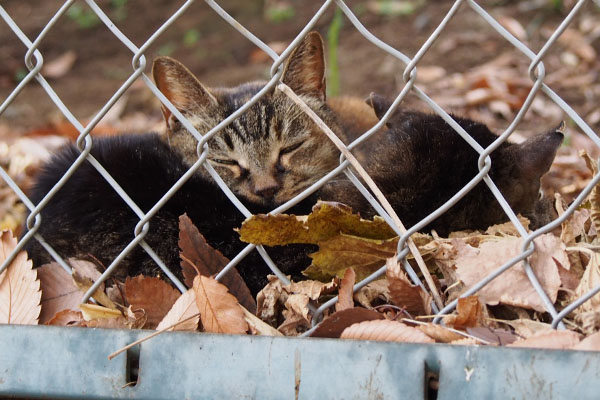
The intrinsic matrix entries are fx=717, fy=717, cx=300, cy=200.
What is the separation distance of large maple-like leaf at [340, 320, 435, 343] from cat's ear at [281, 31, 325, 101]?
173cm

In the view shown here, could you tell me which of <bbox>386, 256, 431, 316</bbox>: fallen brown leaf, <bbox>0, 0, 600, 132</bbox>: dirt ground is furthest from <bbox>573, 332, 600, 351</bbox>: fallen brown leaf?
<bbox>0, 0, 600, 132</bbox>: dirt ground

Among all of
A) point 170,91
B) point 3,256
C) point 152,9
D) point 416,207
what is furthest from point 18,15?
point 416,207

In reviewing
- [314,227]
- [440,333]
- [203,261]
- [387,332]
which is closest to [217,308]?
[203,261]

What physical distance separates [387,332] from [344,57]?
200 inches

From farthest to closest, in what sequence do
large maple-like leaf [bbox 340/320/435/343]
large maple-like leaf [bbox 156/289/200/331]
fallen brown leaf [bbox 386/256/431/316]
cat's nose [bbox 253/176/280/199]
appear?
cat's nose [bbox 253/176/280/199] < large maple-like leaf [bbox 156/289/200/331] < fallen brown leaf [bbox 386/256/431/316] < large maple-like leaf [bbox 340/320/435/343]

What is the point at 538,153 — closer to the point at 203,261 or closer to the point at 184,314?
the point at 203,261

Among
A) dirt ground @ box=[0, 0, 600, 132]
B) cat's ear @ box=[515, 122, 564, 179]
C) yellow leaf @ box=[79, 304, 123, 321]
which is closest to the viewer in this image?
yellow leaf @ box=[79, 304, 123, 321]

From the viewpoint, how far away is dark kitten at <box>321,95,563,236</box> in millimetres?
2350

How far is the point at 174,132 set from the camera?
343 cm

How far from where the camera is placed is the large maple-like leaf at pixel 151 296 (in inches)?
83.0

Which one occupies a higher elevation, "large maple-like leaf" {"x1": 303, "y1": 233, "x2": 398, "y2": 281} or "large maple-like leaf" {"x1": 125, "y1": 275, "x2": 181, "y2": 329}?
"large maple-like leaf" {"x1": 303, "y1": 233, "x2": 398, "y2": 281}

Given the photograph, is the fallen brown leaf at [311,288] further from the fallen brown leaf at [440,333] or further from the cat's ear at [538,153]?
the cat's ear at [538,153]

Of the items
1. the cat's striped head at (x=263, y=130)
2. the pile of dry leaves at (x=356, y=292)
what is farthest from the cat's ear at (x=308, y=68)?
the pile of dry leaves at (x=356, y=292)

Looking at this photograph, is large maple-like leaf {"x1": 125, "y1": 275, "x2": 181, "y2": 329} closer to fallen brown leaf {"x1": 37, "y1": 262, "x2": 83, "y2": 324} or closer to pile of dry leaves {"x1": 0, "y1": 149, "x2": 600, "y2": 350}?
pile of dry leaves {"x1": 0, "y1": 149, "x2": 600, "y2": 350}
